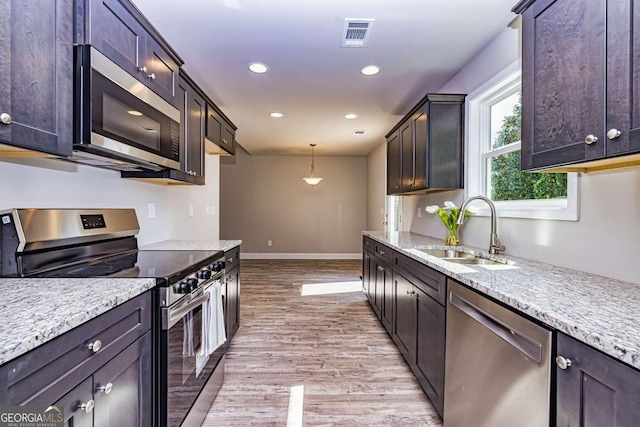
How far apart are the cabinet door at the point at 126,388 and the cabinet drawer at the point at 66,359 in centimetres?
4

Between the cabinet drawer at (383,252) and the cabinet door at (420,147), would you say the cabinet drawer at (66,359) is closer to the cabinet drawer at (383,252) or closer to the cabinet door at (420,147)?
the cabinet drawer at (383,252)

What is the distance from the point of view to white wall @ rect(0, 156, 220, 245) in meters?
1.45

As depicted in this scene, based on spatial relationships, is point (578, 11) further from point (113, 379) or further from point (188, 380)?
point (188, 380)

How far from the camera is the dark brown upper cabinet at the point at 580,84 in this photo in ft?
3.42

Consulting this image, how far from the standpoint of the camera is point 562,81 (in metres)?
1.30

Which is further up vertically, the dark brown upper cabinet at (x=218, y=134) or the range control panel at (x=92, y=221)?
the dark brown upper cabinet at (x=218, y=134)

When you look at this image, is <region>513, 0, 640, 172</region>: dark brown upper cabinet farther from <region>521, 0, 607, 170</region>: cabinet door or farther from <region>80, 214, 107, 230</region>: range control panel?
<region>80, 214, 107, 230</region>: range control panel

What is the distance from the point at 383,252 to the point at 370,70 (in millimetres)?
1688

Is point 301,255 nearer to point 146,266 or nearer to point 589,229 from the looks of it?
point 146,266

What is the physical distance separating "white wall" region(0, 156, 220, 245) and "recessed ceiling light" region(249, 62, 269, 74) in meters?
1.32

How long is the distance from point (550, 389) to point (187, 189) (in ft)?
10.6

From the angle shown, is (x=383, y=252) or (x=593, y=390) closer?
(x=593, y=390)

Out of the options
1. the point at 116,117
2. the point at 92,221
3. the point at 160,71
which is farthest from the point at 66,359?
the point at 160,71

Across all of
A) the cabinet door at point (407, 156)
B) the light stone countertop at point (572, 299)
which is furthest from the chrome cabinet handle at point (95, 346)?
the cabinet door at point (407, 156)
